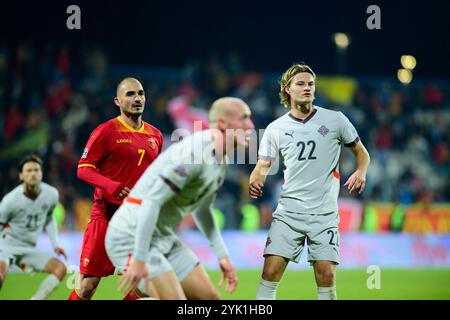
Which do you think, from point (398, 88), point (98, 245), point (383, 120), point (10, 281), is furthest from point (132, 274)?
point (398, 88)

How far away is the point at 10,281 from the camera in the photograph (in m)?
12.4

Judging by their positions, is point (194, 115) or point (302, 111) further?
point (194, 115)

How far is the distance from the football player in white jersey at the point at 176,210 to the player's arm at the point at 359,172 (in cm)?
158

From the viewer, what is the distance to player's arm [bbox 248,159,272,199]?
21.8ft

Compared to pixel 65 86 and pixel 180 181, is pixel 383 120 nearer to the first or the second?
pixel 65 86

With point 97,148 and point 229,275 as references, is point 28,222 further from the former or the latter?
point 229,275

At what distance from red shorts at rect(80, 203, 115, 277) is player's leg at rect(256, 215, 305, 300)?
147 centimetres

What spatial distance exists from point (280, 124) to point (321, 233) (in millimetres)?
1080

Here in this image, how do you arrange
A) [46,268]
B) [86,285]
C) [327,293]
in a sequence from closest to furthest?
[327,293] < [86,285] < [46,268]

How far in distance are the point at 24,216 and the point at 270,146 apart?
4155 mm

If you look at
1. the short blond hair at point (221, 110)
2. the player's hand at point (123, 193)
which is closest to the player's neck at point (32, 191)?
the player's hand at point (123, 193)

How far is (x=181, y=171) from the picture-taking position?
4.98 meters

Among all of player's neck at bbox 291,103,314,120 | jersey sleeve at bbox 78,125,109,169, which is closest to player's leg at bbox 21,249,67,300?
jersey sleeve at bbox 78,125,109,169

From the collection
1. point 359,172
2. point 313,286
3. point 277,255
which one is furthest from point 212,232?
point 313,286
